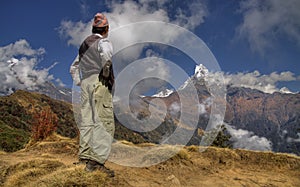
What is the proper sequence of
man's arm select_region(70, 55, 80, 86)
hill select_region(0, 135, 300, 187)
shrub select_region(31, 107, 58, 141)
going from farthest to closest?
shrub select_region(31, 107, 58, 141)
man's arm select_region(70, 55, 80, 86)
hill select_region(0, 135, 300, 187)

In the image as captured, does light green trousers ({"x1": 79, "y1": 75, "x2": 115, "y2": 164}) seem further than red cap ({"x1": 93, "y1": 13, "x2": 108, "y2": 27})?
No

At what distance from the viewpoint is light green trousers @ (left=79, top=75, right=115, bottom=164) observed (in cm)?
612

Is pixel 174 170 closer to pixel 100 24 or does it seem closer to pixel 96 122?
pixel 96 122

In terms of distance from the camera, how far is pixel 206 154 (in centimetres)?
1098

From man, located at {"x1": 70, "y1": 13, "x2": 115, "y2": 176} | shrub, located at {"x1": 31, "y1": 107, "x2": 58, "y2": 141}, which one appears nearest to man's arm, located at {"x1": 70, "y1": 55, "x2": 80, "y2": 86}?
man, located at {"x1": 70, "y1": 13, "x2": 115, "y2": 176}

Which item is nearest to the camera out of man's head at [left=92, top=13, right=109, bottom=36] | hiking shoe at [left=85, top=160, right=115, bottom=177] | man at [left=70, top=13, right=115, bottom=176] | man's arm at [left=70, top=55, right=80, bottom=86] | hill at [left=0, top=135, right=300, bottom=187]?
hill at [left=0, top=135, right=300, bottom=187]

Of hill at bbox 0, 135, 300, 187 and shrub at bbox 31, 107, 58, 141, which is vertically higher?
shrub at bbox 31, 107, 58, 141

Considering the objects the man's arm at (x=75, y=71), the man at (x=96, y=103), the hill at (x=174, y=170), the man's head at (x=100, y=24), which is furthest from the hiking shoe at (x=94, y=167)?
the man's head at (x=100, y=24)

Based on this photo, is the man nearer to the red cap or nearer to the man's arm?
the red cap

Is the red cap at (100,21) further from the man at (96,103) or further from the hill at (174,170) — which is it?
the hill at (174,170)

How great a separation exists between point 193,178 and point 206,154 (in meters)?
2.90

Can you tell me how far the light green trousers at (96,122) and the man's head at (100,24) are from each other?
111 cm

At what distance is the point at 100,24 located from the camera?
654cm

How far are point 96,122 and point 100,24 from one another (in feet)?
7.43
